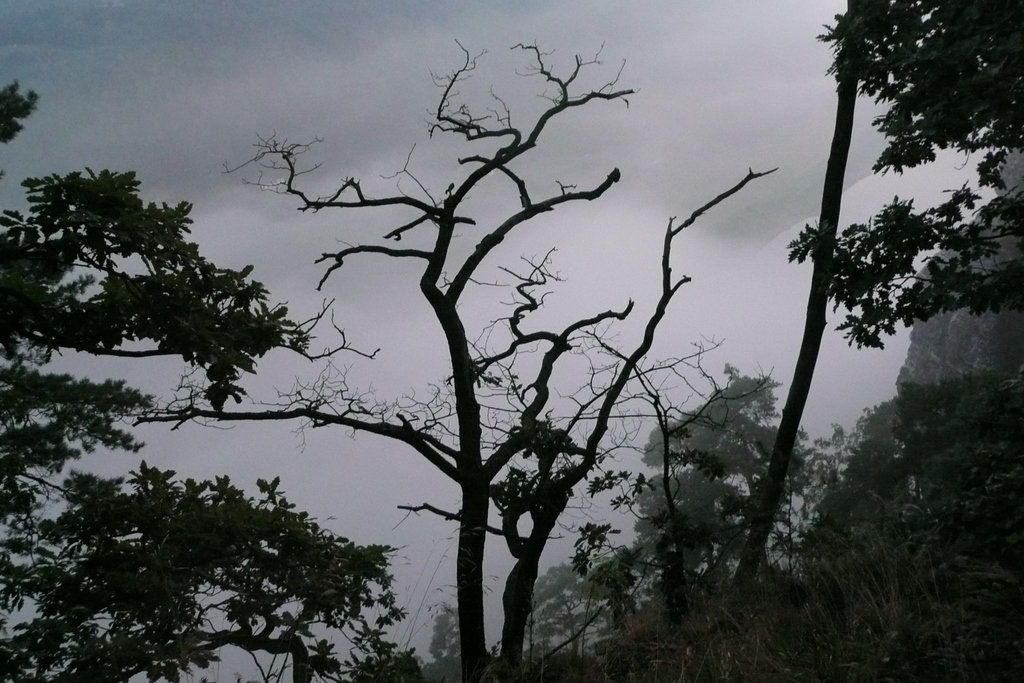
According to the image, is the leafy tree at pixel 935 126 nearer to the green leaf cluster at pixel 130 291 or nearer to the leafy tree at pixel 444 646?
the green leaf cluster at pixel 130 291

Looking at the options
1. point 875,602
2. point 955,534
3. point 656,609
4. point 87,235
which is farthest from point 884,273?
point 87,235

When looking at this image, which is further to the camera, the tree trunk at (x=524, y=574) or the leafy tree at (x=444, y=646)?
the leafy tree at (x=444, y=646)

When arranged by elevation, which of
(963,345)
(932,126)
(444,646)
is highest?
(963,345)

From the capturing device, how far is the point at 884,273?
4.95 m

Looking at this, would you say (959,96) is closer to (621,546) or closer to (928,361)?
(621,546)

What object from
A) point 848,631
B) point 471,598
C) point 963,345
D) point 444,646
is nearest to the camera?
point 848,631

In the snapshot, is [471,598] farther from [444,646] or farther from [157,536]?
[444,646]

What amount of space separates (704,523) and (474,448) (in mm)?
2251

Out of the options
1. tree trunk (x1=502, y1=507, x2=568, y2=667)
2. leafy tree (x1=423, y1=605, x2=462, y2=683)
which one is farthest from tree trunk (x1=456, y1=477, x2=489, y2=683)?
leafy tree (x1=423, y1=605, x2=462, y2=683)


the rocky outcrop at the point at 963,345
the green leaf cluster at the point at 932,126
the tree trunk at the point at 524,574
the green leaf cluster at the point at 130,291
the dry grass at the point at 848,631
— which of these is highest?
the rocky outcrop at the point at 963,345

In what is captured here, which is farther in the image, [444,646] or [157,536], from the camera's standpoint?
[444,646]

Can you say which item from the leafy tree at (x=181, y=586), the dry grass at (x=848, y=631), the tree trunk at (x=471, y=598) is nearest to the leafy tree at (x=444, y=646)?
the tree trunk at (x=471, y=598)

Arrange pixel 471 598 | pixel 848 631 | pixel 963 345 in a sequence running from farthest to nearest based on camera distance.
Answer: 1. pixel 963 345
2. pixel 471 598
3. pixel 848 631

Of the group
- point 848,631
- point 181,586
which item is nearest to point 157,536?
point 181,586
